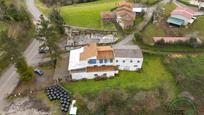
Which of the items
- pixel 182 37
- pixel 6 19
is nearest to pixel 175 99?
pixel 182 37

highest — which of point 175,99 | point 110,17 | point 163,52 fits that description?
point 110,17

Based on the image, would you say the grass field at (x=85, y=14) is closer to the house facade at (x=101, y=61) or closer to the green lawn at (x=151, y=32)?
the green lawn at (x=151, y=32)

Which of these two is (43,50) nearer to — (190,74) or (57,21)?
(57,21)

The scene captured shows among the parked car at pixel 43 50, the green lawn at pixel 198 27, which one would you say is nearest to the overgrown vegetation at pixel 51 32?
the parked car at pixel 43 50

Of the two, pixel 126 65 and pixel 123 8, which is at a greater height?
pixel 123 8

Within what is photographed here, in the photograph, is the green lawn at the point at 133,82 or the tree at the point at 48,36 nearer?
the green lawn at the point at 133,82

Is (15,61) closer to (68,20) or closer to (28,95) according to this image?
(28,95)
